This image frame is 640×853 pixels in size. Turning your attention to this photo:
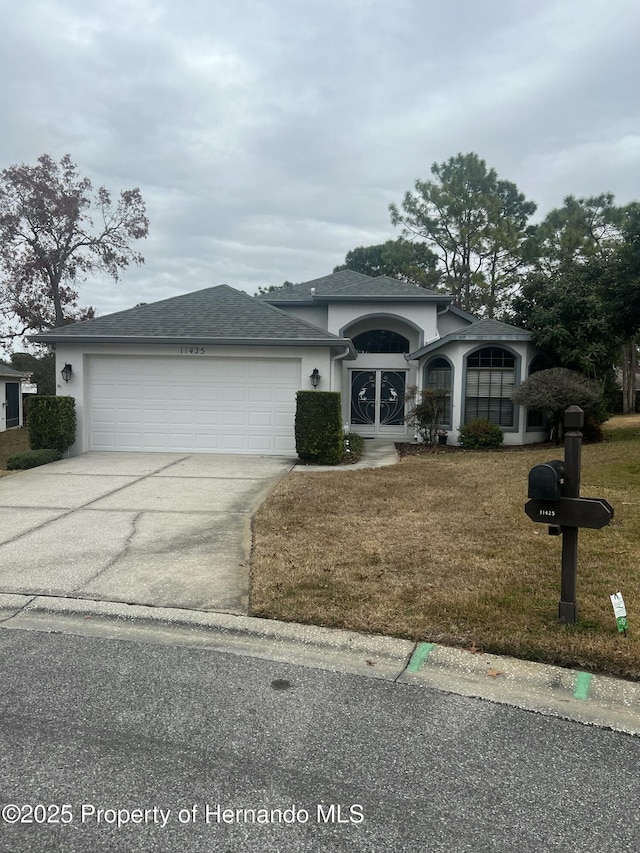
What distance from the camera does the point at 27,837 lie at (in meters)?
2.01

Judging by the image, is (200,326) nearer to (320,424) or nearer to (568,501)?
(320,424)

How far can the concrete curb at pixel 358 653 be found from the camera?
2.96m

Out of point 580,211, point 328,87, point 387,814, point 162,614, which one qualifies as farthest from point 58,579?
point 580,211

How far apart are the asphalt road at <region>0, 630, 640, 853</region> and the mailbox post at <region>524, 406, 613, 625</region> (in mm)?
1183

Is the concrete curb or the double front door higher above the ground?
the double front door

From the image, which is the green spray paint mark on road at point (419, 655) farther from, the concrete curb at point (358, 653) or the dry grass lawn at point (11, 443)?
the dry grass lawn at point (11, 443)

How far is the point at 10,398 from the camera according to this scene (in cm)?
2323

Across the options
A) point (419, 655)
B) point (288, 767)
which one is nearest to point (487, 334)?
point (419, 655)

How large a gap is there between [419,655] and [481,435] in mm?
11878

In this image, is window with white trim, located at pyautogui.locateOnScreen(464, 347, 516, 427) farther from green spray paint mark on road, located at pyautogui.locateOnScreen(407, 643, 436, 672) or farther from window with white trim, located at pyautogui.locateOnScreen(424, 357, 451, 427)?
green spray paint mark on road, located at pyautogui.locateOnScreen(407, 643, 436, 672)

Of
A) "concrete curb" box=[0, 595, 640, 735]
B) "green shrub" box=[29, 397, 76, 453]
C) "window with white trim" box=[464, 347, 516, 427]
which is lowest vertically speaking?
"concrete curb" box=[0, 595, 640, 735]

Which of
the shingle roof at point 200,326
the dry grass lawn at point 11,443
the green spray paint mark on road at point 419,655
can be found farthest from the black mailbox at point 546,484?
the dry grass lawn at point 11,443

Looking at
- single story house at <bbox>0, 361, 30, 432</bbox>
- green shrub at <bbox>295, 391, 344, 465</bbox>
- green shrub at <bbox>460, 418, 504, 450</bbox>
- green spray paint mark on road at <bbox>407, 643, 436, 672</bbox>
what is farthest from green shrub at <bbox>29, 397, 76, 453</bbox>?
green spray paint mark on road at <bbox>407, 643, 436, 672</bbox>

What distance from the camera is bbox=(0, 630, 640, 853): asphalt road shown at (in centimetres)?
204
